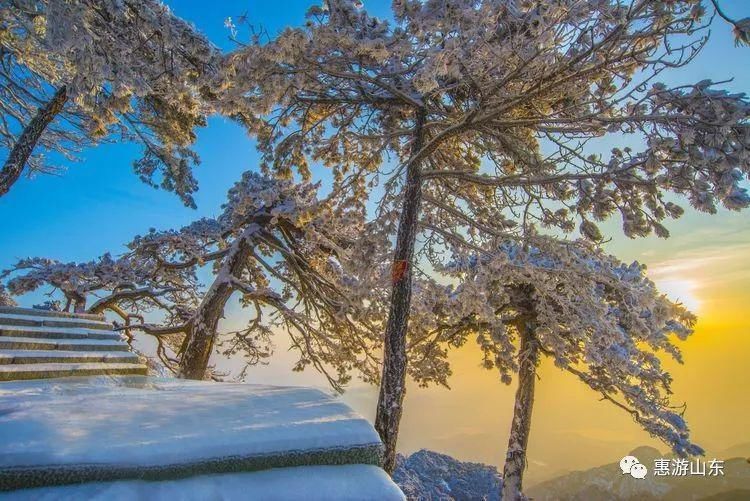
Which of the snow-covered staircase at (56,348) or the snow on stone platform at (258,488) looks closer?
the snow on stone platform at (258,488)

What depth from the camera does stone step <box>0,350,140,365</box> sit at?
344cm

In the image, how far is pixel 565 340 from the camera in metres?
10.7

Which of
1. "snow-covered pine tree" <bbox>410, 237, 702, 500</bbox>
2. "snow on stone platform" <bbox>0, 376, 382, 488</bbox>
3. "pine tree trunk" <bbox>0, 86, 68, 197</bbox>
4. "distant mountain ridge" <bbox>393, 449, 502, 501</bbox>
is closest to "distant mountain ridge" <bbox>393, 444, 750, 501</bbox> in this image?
"distant mountain ridge" <bbox>393, 449, 502, 501</bbox>

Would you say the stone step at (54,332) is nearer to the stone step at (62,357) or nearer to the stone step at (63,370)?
the stone step at (62,357)

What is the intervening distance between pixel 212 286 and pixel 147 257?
2446 millimetres

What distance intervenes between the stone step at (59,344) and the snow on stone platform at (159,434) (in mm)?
875

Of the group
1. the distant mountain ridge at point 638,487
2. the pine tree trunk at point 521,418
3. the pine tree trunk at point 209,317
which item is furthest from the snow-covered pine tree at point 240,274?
the distant mountain ridge at point 638,487

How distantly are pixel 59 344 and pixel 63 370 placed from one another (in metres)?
0.60

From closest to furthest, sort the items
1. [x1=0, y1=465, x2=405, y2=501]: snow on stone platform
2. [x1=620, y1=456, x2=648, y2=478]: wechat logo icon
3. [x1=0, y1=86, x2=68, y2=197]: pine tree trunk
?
[x1=0, y1=465, x2=405, y2=501]: snow on stone platform, [x1=0, y1=86, x2=68, y2=197]: pine tree trunk, [x1=620, y1=456, x2=648, y2=478]: wechat logo icon

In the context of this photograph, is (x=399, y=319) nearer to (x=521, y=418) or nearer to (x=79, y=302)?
(x=521, y=418)

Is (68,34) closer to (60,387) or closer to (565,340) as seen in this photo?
(60,387)

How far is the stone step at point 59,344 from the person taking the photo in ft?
12.1

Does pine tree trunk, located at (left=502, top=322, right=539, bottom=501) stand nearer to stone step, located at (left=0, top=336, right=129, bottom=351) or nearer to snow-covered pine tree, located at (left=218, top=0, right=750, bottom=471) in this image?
snow-covered pine tree, located at (left=218, top=0, right=750, bottom=471)

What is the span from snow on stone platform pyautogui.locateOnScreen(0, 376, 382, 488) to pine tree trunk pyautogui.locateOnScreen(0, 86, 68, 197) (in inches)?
337
